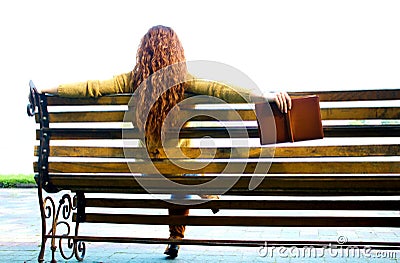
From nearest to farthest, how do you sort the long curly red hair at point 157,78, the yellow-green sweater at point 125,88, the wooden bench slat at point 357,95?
the wooden bench slat at point 357,95 < the yellow-green sweater at point 125,88 < the long curly red hair at point 157,78

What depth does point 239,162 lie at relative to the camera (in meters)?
3.34

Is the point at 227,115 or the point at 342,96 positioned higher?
the point at 342,96

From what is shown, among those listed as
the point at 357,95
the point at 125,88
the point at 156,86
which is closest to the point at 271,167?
the point at 357,95

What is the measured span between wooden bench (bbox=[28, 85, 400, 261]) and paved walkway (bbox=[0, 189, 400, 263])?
2.40ft

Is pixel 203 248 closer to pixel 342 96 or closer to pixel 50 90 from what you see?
pixel 50 90

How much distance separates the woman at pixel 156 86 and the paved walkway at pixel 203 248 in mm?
1184

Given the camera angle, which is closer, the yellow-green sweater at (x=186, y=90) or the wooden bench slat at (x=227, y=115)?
the wooden bench slat at (x=227, y=115)

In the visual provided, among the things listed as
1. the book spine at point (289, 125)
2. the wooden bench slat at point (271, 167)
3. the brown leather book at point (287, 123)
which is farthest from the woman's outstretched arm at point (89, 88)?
the book spine at point (289, 125)

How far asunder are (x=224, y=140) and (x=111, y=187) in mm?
680

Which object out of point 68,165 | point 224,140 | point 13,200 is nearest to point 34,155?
point 68,165

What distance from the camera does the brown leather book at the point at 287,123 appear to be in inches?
130

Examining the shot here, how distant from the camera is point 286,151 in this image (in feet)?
10.9

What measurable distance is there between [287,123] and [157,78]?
2.71 ft

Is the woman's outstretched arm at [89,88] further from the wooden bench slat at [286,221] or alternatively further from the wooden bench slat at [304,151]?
the wooden bench slat at [286,221]
